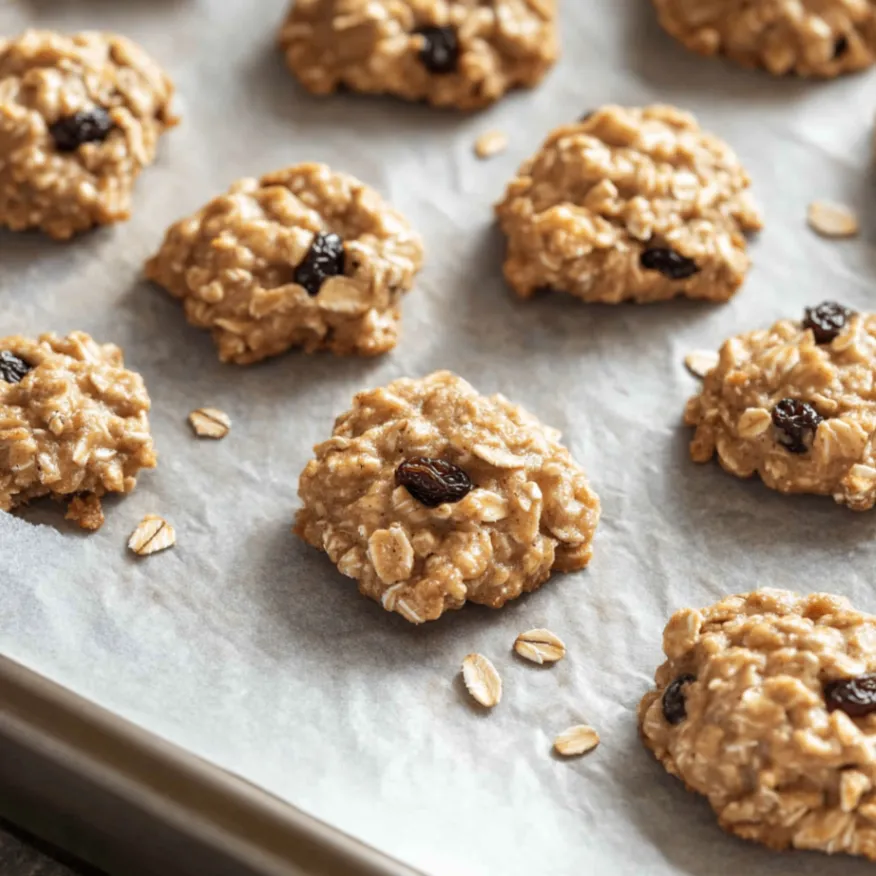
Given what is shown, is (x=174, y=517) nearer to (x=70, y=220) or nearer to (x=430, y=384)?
(x=430, y=384)

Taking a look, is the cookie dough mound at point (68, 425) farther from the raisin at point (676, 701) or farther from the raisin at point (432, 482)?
the raisin at point (676, 701)

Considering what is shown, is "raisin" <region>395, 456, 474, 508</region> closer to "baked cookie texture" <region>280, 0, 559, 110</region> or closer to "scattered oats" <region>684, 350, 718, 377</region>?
"scattered oats" <region>684, 350, 718, 377</region>

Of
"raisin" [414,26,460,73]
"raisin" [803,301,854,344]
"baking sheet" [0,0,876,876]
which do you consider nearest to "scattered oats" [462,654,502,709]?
"baking sheet" [0,0,876,876]

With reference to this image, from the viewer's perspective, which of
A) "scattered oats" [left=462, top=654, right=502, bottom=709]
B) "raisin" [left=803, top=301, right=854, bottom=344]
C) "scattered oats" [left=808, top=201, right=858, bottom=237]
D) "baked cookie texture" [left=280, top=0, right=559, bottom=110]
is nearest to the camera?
"scattered oats" [left=462, top=654, right=502, bottom=709]

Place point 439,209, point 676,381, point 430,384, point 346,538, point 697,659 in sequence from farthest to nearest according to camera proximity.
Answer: point 439,209 < point 676,381 < point 430,384 < point 346,538 < point 697,659

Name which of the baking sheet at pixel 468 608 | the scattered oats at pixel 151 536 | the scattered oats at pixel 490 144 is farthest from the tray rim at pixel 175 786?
the scattered oats at pixel 490 144

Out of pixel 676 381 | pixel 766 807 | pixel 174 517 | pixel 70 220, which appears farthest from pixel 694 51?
pixel 766 807
